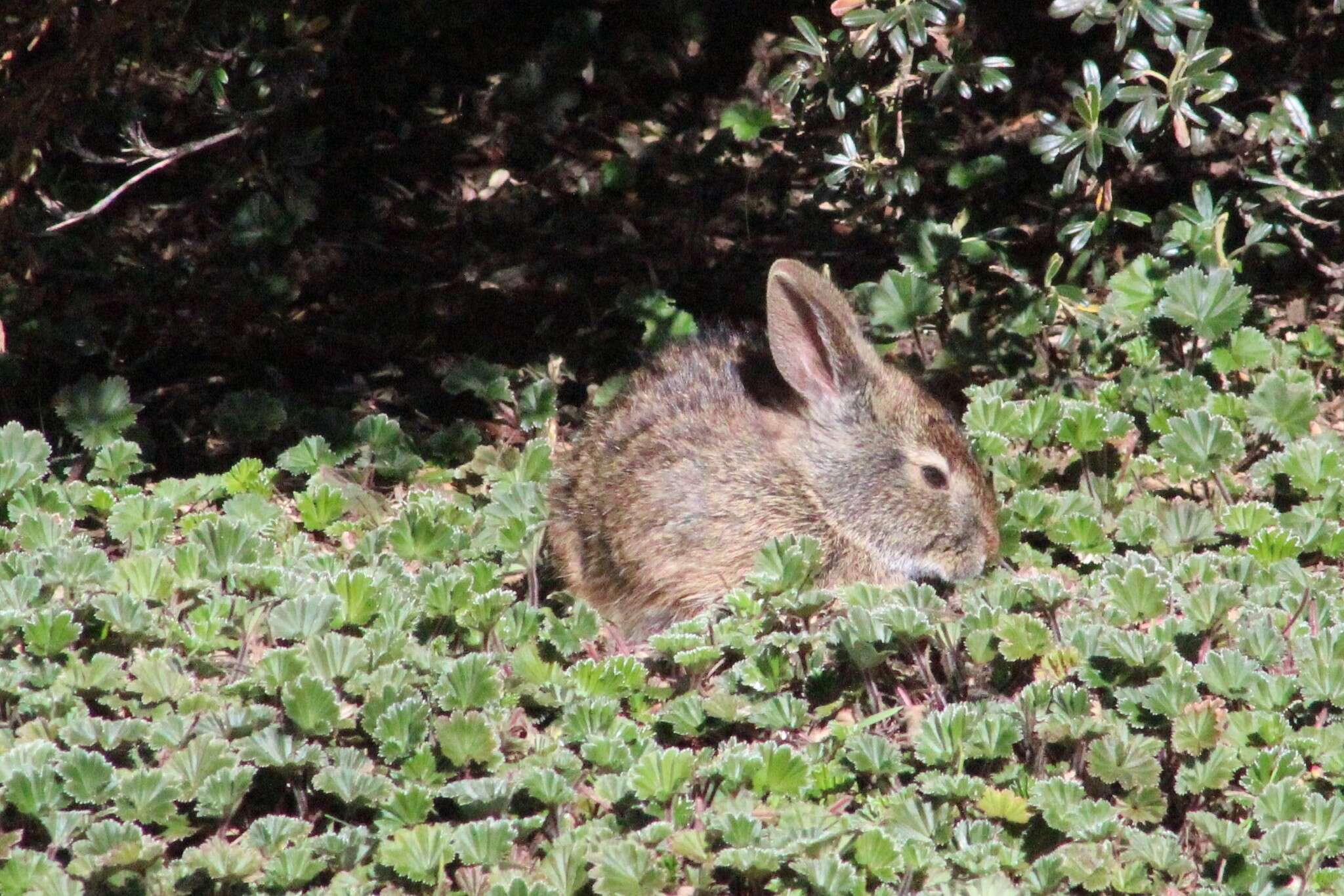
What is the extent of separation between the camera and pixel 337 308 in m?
7.18

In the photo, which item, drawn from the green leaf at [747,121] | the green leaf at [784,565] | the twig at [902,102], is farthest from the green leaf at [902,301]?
the green leaf at [784,565]

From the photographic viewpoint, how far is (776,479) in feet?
17.0

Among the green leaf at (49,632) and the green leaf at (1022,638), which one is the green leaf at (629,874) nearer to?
the green leaf at (1022,638)

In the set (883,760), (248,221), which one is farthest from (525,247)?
(883,760)

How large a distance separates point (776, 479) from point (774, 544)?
0.59 meters

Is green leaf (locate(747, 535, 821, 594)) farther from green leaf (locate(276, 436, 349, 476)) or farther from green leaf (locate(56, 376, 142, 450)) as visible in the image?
green leaf (locate(56, 376, 142, 450))

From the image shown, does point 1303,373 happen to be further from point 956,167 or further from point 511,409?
point 511,409

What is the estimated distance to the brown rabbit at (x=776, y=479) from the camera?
5039 millimetres

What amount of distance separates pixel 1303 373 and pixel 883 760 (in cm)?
303

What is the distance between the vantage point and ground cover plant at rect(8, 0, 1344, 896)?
3.62m

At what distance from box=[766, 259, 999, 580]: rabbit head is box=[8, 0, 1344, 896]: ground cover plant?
5.9 inches

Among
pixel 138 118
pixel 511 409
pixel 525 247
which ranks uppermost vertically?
pixel 138 118

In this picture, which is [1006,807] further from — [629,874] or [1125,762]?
[629,874]

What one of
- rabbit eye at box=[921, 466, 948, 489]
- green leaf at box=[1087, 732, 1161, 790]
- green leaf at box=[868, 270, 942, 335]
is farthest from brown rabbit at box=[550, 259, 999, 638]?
green leaf at box=[1087, 732, 1161, 790]
